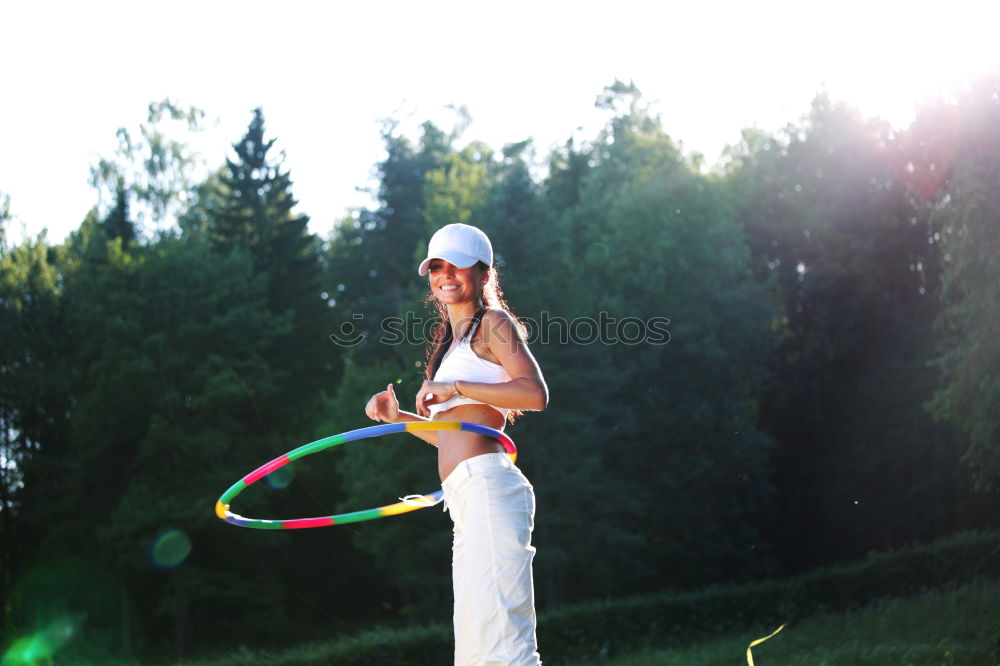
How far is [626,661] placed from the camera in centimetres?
1530

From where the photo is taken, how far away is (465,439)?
425cm

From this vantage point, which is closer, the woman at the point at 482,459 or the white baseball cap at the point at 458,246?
the woman at the point at 482,459

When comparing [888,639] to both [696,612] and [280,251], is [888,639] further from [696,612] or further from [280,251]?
[280,251]

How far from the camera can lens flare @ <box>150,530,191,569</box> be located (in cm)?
3055

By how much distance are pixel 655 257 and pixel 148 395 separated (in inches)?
589

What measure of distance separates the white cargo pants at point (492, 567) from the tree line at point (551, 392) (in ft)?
75.8

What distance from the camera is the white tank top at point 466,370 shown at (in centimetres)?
426

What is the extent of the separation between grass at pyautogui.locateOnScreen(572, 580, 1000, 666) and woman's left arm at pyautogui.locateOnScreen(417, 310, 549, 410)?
269 inches

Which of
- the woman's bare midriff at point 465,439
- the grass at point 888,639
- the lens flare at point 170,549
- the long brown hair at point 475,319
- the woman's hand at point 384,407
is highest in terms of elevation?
the long brown hair at point 475,319

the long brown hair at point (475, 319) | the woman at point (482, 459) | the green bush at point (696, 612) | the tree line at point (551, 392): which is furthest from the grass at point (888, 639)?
the tree line at point (551, 392)

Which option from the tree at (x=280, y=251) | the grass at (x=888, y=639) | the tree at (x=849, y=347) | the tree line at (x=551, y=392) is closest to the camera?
the grass at (x=888, y=639)

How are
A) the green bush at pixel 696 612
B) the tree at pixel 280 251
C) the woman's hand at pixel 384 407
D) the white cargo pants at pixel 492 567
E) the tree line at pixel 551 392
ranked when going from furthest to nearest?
the tree at pixel 280 251 < the tree line at pixel 551 392 < the green bush at pixel 696 612 < the woman's hand at pixel 384 407 < the white cargo pants at pixel 492 567

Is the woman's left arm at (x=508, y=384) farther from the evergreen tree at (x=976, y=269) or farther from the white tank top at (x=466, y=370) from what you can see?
the evergreen tree at (x=976, y=269)

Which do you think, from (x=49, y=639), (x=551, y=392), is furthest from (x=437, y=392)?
(x=49, y=639)
